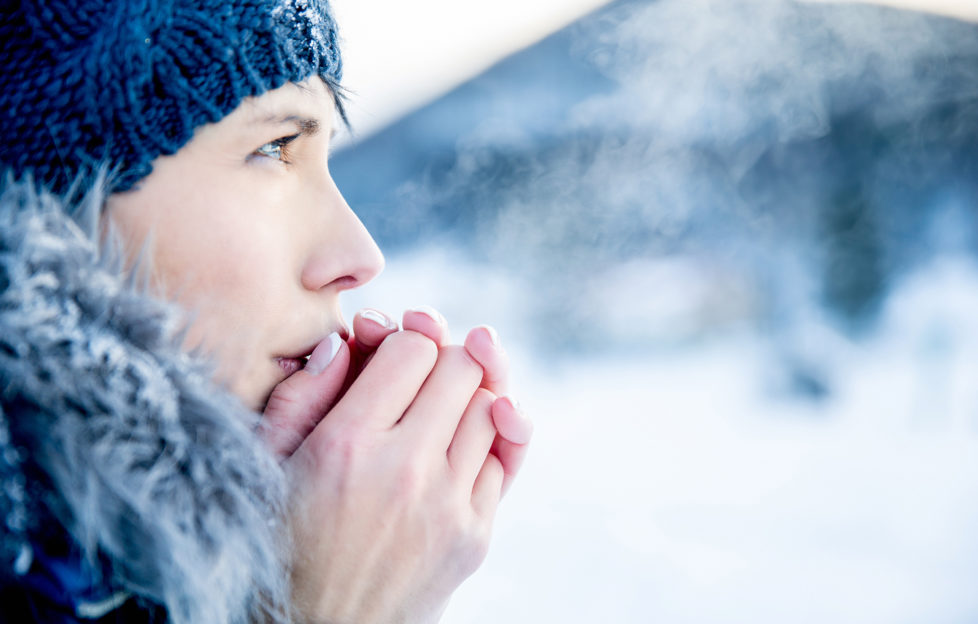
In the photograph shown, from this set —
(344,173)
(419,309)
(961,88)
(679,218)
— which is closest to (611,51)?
(679,218)

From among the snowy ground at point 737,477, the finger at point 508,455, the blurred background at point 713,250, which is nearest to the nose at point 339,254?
the finger at point 508,455

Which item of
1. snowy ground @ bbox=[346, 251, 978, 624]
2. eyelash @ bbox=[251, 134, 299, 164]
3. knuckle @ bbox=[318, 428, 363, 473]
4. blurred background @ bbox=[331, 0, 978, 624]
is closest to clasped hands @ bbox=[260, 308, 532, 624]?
knuckle @ bbox=[318, 428, 363, 473]

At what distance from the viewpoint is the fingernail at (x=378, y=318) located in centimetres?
62

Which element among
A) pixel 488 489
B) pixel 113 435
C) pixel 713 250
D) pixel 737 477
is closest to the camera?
pixel 113 435

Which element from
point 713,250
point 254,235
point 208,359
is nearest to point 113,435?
point 208,359

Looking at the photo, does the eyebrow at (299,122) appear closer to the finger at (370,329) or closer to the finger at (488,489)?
the finger at (370,329)

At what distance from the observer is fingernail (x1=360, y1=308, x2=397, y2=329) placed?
624 mm

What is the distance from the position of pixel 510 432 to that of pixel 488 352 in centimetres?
8

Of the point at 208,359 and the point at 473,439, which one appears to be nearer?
the point at 208,359

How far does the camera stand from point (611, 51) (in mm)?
2527

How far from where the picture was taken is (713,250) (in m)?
2.90

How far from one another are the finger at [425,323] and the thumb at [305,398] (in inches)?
2.8

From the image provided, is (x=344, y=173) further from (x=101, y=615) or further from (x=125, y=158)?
(x=101, y=615)

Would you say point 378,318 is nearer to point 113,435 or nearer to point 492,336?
point 492,336
